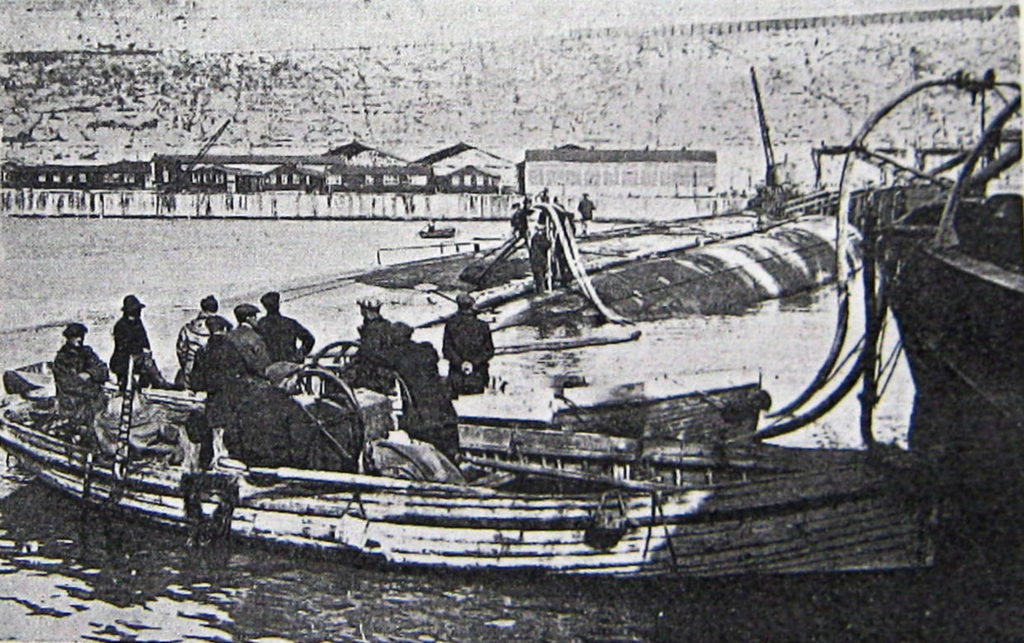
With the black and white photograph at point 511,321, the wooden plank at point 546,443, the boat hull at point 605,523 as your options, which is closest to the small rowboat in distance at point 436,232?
the black and white photograph at point 511,321

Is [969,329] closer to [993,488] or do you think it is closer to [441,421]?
[993,488]

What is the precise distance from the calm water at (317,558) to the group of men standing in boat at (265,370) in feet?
0.40

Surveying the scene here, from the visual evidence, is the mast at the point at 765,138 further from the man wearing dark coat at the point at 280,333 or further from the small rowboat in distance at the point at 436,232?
the man wearing dark coat at the point at 280,333

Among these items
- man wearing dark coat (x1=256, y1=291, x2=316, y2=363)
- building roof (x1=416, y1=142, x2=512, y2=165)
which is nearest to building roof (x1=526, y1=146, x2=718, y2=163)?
building roof (x1=416, y1=142, x2=512, y2=165)

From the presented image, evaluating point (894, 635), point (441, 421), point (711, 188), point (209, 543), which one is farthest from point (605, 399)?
point (209, 543)

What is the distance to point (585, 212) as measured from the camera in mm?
5465

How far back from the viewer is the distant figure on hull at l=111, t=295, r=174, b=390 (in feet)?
18.8

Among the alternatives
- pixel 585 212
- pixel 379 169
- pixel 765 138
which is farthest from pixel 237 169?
pixel 765 138

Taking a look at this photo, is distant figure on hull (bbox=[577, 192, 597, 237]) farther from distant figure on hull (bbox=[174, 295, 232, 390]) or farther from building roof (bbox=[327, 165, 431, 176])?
distant figure on hull (bbox=[174, 295, 232, 390])

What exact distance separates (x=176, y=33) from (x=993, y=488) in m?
4.44

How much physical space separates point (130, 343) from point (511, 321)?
6.71ft

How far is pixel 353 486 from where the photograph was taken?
16.3ft

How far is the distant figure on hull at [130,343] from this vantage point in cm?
574

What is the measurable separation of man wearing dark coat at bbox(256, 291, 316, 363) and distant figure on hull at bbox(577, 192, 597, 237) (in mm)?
1487
